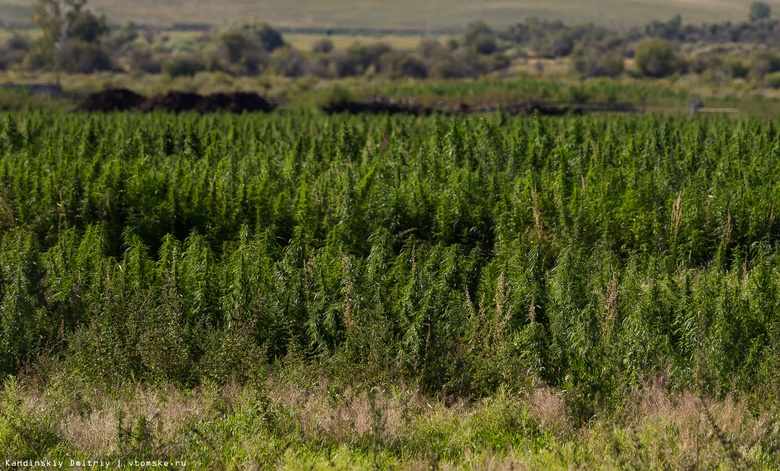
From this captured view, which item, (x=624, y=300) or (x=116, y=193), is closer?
(x=624, y=300)

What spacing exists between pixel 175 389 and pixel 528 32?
A: 112901 mm

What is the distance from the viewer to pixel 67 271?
34.6 ft

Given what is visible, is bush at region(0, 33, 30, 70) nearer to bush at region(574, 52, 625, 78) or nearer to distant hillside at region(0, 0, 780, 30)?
bush at region(574, 52, 625, 78)

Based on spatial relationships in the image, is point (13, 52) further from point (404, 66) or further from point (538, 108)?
point (538, 108)

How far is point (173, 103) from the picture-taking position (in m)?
32.8

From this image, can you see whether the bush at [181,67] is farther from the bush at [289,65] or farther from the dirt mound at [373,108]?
the dirt mound at [373,108]

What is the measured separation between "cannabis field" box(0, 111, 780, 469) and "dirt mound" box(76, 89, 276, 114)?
18.1 m

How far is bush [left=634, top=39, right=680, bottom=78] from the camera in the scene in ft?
234

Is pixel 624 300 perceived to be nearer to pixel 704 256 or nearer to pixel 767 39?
pixel 704 256

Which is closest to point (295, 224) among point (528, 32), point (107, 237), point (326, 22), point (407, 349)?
point (107, 237)

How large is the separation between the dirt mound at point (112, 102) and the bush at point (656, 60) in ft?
154

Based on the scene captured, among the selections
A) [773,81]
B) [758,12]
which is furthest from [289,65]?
[758,12]

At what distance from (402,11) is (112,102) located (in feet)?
415

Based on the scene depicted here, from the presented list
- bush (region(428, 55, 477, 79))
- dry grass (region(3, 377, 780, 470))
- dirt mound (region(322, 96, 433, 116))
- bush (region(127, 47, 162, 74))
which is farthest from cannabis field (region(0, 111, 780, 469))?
bush (region(127, 47, 162, 74))
